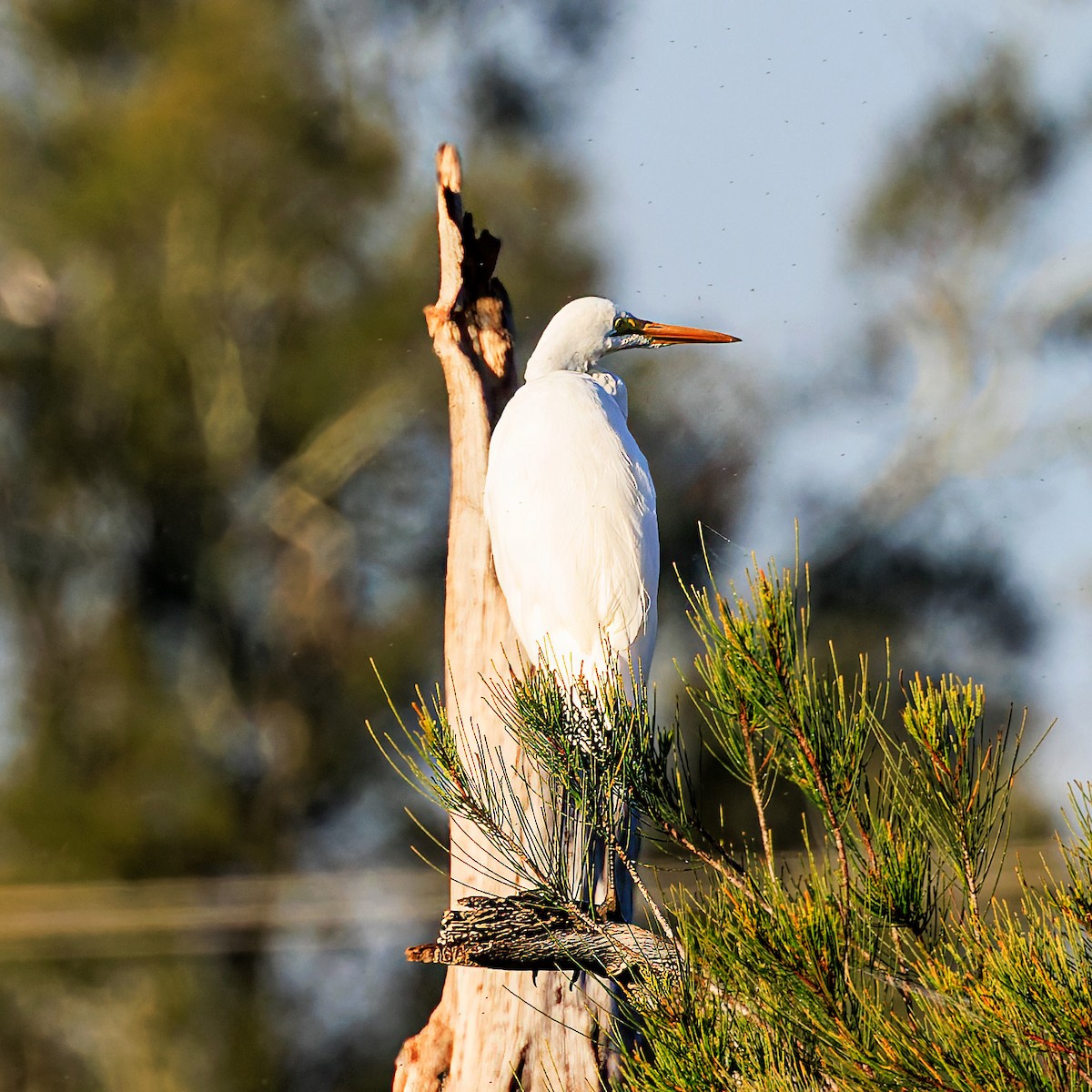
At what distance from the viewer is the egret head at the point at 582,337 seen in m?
1.77

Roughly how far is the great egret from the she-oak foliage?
42 centimetres

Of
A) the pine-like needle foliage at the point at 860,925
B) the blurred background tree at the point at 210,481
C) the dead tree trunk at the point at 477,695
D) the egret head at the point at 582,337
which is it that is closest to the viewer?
the pine-like needle foliage at the point at 860,925

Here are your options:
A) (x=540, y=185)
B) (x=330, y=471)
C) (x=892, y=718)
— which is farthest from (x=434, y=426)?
(x=892, y=718)

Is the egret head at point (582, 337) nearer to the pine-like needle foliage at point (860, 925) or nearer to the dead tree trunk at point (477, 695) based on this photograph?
the dead tree trunk at point (477, 695)

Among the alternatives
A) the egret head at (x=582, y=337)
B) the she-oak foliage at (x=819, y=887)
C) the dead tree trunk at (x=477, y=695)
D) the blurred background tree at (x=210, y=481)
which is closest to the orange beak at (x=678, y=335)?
the egret head at (x=582, y=337)

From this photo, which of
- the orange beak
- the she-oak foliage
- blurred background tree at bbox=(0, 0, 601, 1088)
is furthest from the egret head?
blurred background tree at bbox=(0, 0, 601, 1088)

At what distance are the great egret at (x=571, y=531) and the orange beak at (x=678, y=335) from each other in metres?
0.29

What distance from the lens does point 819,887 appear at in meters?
0.85

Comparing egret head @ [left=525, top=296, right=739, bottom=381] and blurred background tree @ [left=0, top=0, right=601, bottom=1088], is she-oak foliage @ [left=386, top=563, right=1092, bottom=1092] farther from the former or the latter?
blurred background tree @ [left=0, top=0, right=601, bottom=1088]

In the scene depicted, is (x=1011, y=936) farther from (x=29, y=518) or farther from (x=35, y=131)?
(x=35, y=131)

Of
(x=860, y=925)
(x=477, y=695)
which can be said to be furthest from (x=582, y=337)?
(x=860, y=925)

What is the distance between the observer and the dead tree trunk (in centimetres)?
144

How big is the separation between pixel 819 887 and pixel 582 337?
103cm

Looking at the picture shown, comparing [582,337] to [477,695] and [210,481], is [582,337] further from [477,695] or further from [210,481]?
[210,481]
